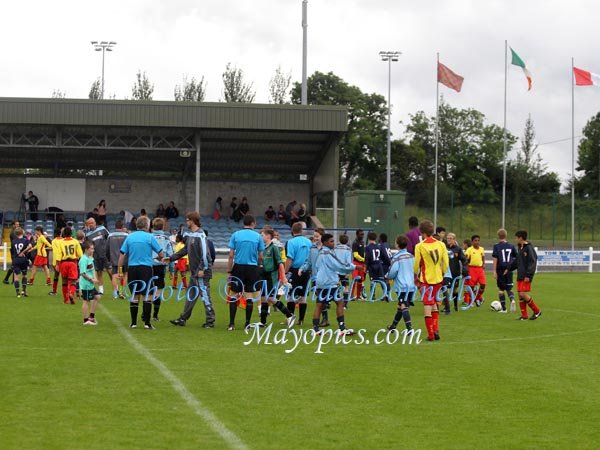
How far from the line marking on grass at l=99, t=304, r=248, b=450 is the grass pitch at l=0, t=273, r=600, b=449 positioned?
21mm

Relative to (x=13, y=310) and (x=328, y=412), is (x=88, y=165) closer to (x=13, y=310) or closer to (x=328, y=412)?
(x=13, y=310)

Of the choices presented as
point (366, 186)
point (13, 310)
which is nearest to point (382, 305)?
point (13, 310)

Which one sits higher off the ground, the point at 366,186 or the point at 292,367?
the point at 366,186


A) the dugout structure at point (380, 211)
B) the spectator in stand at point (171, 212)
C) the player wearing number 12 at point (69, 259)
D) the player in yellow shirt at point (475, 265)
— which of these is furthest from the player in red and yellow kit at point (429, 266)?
the spectator in stand at point (171, 212)

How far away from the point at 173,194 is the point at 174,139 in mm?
5069

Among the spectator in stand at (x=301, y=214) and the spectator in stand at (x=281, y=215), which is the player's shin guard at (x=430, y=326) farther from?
the spectator in stand at (x=281, y=215)

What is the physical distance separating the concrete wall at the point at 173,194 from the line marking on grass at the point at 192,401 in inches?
1267

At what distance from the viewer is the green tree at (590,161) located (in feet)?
259

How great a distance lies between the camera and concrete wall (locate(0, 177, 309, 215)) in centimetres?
4469

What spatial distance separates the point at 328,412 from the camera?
28.0 feet

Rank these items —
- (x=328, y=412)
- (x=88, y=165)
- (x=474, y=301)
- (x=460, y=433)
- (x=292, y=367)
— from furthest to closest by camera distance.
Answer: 1. (x=88, y=165)
2. (x=474, y=301)
3. (x=292, y=367)
4. (x=328, y=412)
5. (x=460, y=433)

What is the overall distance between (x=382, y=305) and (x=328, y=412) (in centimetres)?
1312

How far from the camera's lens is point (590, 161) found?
277 feet

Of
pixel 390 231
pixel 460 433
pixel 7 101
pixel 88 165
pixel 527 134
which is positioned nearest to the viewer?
pixel 460 433
